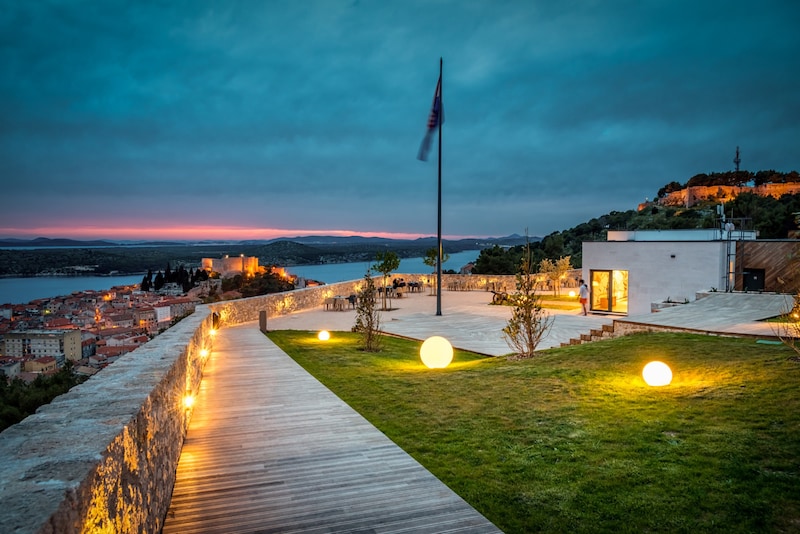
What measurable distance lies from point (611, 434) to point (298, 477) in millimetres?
3052

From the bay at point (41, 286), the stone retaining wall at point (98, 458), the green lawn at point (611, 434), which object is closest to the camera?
the stone retaining wall at point (98, 458)

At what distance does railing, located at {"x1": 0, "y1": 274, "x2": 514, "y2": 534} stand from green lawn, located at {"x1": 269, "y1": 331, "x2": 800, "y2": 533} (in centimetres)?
217

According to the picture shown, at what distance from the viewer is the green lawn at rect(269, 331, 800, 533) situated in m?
3.19

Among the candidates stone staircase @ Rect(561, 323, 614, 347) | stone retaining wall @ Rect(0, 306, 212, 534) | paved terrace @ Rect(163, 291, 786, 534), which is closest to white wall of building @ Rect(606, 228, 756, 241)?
stone staircase @ Rect(561, 323, 614, 347)

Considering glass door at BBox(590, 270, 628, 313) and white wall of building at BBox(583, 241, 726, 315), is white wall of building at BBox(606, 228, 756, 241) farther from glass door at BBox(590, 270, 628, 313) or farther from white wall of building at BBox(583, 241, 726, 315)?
glass door at BBox(590, 270, 628, 313)

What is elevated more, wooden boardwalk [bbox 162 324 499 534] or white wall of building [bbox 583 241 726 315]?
white wall of building [bbox 583 241 726 315]

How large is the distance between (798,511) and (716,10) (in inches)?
1332

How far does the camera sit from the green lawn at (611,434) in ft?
10.5

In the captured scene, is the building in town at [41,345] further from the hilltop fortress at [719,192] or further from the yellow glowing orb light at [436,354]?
the hilltop fortress at [719,192]

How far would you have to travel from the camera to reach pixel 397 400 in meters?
6.35

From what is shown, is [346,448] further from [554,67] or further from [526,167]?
[526,167]

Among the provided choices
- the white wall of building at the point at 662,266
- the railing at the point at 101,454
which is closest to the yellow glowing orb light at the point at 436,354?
the railing at the point at 101,454

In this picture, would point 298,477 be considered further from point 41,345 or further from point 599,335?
point 41,345

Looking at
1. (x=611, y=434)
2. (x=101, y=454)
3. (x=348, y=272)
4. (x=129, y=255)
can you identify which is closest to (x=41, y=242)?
(x=129, y=255)
